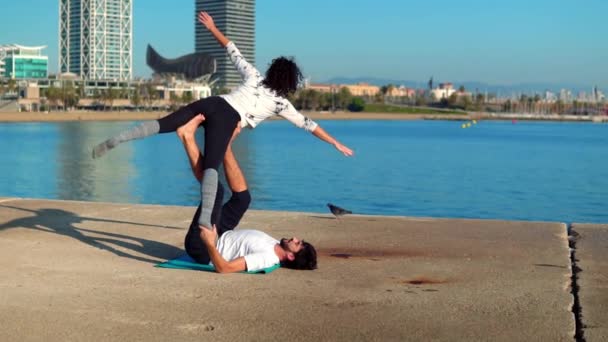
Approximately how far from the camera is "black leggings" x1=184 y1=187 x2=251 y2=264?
292 inches

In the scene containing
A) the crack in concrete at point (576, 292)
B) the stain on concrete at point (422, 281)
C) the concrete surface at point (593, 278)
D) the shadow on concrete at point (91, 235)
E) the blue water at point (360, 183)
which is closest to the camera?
the crack in concrete at point (576, 292)

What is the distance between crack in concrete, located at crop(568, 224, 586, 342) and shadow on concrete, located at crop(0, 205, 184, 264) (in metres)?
3.62

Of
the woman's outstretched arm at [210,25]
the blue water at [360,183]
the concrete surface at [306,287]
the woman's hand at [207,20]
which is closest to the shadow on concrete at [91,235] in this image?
the concrete surface at [306,287]

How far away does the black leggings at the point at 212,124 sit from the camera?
7320 millimetres

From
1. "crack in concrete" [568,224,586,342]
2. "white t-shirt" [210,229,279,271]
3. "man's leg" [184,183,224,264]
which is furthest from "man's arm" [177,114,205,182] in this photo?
"crack in concrete" [568,224,586,342]

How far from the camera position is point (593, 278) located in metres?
7.14

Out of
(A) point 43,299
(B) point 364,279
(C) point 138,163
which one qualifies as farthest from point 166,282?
(C) point 138,163

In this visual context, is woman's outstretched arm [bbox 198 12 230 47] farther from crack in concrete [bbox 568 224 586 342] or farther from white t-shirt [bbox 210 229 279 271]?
crack in concrete [bbox 568 224 586 342]

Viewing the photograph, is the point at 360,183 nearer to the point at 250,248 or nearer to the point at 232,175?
the point at 232,175

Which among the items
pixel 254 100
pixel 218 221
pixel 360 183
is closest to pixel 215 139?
pixel 254 100

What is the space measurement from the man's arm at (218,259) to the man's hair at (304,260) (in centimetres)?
43

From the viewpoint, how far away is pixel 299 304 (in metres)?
6.15

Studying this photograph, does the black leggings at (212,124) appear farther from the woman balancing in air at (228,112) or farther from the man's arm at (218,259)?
the man's arm at (218,259)

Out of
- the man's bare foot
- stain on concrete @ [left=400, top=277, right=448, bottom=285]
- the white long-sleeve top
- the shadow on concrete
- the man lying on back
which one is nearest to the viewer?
stain on concrete @ [left=400, top=277, right=448, bottom=285]
